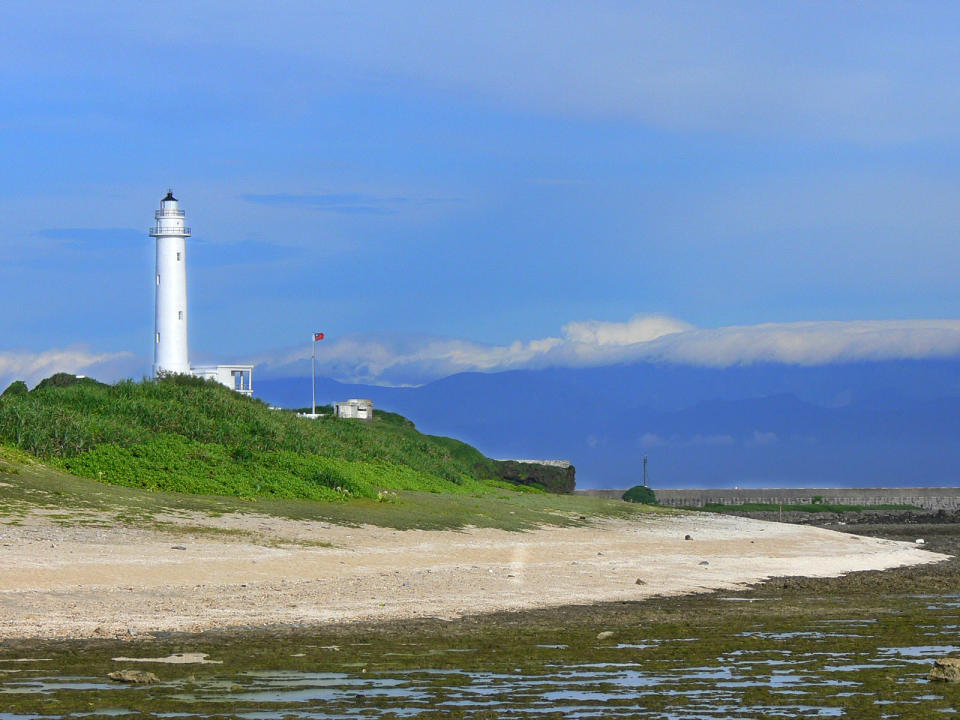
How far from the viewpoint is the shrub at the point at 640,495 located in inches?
3314

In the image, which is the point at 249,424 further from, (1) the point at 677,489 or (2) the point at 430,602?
(1) the point at 677,489

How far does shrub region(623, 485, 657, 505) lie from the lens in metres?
84.2

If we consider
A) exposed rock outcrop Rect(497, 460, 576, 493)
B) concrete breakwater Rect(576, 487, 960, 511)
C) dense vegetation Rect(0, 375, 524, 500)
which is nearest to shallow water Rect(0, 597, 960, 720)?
dense vegetation Rect(0, 375, 524, 500)

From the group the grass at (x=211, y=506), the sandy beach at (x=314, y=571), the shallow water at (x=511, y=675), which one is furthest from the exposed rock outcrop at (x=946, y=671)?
the grass at (x=211, y=506)

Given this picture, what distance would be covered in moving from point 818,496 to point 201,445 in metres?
63.5

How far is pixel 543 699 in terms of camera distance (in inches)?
480

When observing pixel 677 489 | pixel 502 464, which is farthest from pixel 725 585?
pixel 677 489

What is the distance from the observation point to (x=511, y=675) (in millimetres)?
13664

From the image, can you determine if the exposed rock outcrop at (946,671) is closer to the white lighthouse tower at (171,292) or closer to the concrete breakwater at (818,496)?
the white lighthouse tower at (171,292)

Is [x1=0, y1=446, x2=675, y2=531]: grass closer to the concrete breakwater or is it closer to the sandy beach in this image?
the sandy beach

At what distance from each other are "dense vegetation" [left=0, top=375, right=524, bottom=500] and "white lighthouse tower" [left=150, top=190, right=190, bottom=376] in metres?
24.9

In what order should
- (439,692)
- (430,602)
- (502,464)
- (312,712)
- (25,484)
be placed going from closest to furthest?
1. (312,712)
2. (439,692)
3. (430,602)
4. (25,484)
5. (502,464)

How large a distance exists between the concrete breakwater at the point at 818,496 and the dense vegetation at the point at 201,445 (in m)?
38.9

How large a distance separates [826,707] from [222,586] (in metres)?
11.7
